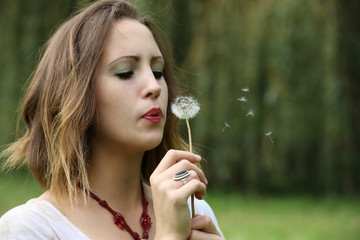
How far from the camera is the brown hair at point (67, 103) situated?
1787 millimetres

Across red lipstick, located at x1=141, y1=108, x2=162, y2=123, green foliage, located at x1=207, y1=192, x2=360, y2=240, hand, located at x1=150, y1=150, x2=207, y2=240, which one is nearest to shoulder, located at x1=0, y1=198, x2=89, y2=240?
hand, located at x1=150, y1=150, x2=207, y2=240

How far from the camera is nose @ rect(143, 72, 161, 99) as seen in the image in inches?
68.7

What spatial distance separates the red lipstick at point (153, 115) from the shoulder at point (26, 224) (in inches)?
16.5

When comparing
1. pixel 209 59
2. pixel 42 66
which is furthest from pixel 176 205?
pixel 209 59

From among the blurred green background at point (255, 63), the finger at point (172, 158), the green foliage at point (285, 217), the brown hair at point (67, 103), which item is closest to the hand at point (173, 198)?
the finger at point (172, 158)

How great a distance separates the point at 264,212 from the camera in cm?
723

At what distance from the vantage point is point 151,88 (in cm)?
174

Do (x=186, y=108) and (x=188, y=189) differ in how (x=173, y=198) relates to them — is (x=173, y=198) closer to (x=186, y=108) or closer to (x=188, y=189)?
(x=188, y=189)

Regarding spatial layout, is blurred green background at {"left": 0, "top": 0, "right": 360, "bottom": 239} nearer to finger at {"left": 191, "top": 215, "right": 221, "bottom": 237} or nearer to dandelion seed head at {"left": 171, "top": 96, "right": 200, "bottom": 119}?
dandelion seed head at {"left": 171, "top": 96, "right": 200, "bottom": 119}

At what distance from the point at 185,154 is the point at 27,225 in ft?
1.63

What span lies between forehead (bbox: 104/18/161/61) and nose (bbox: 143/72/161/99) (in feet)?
0.33

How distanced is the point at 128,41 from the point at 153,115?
0.84 feet

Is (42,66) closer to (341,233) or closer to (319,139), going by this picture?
(341,233)

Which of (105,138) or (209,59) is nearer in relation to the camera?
(105,138)
